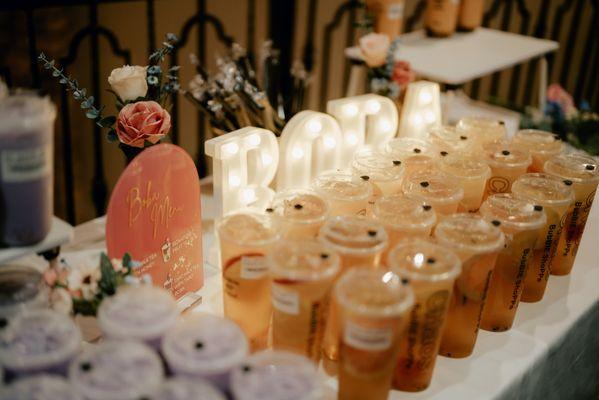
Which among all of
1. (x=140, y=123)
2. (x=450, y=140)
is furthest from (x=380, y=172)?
(x=140, y=123)

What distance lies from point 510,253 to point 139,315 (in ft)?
2.83

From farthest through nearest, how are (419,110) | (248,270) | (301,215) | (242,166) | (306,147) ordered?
(419,110)
(306,147)
(242,166)
(301,215)
(248,270)

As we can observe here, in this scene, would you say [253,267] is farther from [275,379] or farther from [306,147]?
[306,147]

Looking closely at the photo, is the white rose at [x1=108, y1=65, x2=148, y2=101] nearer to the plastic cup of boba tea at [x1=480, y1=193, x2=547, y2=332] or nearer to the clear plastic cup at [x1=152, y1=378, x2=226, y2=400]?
the clear plastic cup at [x1=152, y1=378, x2=226, y2=400]

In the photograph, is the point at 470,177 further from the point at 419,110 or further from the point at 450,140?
the point at 419,110

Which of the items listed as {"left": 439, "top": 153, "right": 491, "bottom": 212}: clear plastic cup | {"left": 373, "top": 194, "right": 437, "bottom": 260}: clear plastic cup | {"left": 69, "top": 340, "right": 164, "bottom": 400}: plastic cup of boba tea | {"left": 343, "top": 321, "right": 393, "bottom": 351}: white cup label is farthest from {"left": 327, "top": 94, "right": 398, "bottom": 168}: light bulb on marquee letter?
{"left": 69, "top": 340, "right": 164, "bottom": 400}: plastic cup of boba tea

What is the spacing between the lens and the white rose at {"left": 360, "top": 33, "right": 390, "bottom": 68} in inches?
90.1

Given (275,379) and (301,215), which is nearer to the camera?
(275,379)

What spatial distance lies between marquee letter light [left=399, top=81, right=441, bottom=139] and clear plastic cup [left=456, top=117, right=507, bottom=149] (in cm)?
12

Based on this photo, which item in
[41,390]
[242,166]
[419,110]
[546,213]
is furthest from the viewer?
[419,110]

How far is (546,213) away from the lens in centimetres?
162

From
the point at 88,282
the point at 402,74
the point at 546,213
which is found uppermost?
the point at 402,74

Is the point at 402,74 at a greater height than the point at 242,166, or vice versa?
the point at 402,74

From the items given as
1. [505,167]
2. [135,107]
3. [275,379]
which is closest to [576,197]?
[505,167]
